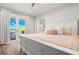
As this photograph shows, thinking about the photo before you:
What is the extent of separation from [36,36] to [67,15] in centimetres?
59

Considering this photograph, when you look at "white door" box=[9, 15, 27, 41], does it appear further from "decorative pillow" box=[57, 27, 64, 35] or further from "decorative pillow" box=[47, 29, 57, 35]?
"decorative pillow" box=[57, 27, 64, 35]

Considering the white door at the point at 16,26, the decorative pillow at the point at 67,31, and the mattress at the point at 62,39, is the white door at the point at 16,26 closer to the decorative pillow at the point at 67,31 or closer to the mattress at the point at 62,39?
the mattress at the point at 62,39

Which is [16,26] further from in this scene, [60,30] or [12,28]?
[60,30]

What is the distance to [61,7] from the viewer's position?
1.48 meters

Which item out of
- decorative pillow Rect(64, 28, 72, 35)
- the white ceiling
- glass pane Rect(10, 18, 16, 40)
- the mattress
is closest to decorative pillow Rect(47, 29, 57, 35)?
the mattress

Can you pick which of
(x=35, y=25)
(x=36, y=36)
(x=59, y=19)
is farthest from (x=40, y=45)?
(x=59, y=19)

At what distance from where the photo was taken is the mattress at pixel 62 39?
1.36 metres

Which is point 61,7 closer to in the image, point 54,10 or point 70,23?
point 54,10

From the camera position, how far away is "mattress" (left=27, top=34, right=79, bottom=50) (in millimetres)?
1363

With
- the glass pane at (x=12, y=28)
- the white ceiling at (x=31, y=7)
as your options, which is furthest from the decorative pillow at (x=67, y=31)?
the glass pane at (x=12, y=28)

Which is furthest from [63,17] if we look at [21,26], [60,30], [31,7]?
[21,26]

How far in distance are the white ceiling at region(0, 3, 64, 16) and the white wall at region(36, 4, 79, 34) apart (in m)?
0.07

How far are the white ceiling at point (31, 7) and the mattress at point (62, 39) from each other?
369 millimetres

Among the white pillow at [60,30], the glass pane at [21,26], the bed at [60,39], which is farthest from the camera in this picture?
the glass pane at [21,26]
